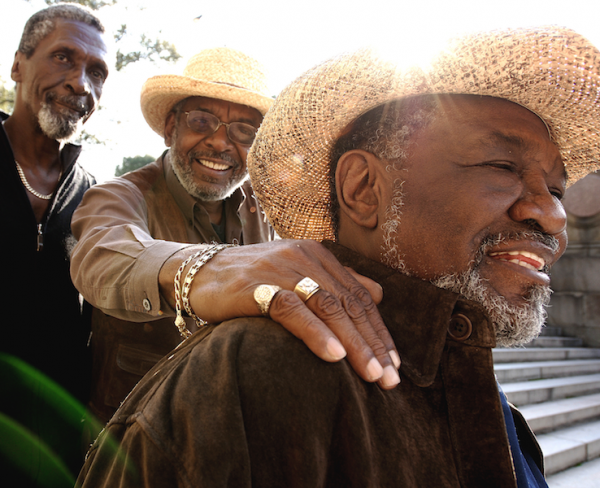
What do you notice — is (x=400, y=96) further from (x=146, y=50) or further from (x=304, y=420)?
(x=146, y=50)

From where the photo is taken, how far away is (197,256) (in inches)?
63.0

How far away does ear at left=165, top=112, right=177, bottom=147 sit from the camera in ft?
10.5

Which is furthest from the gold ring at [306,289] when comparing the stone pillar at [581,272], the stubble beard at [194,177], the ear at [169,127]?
the stone pillar at [581,272]

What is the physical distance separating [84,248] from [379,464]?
5.88 feet

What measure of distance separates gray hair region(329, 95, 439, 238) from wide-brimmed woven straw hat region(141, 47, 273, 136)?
132cm

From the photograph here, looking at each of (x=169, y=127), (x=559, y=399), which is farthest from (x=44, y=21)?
(x=559, y=399)

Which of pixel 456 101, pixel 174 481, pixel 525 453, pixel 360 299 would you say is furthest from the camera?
pixel 525 453

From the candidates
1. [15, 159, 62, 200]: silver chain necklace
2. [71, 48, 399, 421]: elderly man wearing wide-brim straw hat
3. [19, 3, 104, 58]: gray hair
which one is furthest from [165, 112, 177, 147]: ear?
[15, 159, 62, 200]: silver chain necklace

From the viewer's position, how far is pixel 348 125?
1.77 meters

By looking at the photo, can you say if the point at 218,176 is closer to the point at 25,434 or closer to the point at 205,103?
the point at 205,103

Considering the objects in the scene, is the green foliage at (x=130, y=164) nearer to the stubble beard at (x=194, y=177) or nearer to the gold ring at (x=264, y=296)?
the stubble beard at (x=194, y=177)

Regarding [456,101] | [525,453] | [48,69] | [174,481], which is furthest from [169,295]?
[48,69]

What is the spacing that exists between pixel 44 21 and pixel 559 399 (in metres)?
7.07

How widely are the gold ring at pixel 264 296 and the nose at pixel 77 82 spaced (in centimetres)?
246
